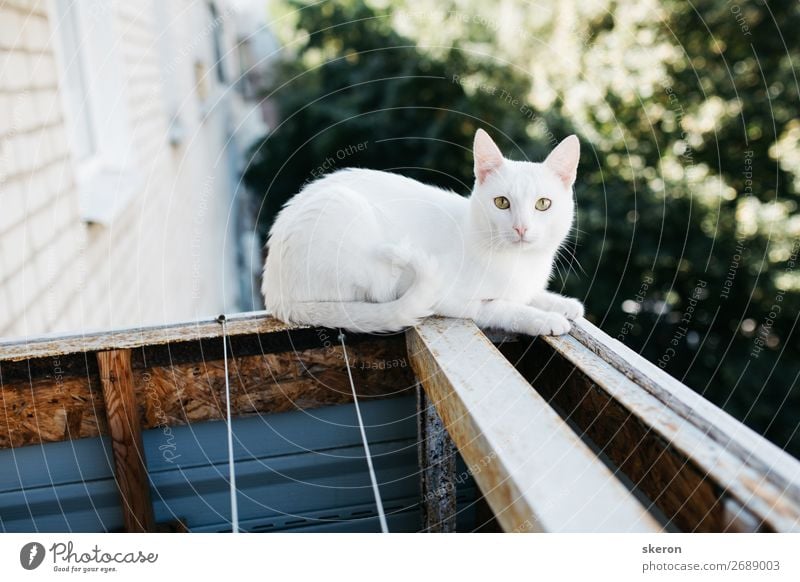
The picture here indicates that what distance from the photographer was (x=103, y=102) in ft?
10.7

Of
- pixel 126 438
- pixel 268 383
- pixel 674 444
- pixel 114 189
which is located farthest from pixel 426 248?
pixel 114 189

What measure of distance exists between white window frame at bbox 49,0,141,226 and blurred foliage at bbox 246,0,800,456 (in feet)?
7.37

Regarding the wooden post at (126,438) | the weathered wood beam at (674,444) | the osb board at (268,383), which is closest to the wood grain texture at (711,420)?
the weathered wood beam at (674,444)

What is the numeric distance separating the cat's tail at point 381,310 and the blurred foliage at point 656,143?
14.0ft

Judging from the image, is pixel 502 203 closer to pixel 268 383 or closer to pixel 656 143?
pixel 268 383

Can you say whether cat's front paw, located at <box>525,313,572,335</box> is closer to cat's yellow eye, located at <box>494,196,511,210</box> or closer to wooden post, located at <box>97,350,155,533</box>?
cat's yellow eye, located at <box>494,196,511,210</box>

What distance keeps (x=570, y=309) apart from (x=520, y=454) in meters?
0.77

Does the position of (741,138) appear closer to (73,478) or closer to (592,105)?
(592,105)

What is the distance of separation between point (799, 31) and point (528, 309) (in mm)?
6129

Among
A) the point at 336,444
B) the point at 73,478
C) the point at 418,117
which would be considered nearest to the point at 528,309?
the point at 336,444

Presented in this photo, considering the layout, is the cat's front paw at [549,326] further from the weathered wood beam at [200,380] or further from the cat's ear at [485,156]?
the cat's ear at [485,156]

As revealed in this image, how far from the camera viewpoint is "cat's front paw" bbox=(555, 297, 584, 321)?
1.50 m

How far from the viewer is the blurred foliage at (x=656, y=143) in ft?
19.4
